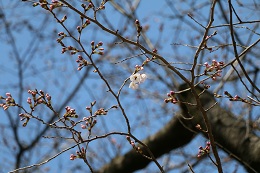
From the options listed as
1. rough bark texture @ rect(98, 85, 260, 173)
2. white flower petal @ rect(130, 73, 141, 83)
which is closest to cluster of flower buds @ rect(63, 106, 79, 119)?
white flower petal @ rect(130, 73, 141, 83)

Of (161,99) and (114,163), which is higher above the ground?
(161,99)

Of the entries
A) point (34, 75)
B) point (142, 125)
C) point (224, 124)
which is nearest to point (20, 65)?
point (34, 75)

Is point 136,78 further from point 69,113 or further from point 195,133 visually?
point 195,133

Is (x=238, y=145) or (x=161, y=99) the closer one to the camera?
(x=238, y=145)

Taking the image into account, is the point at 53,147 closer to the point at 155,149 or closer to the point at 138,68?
the point at 155,149

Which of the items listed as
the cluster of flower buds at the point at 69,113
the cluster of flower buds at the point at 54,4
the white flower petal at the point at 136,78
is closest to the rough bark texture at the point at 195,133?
the white flower petal at the point at 136,78

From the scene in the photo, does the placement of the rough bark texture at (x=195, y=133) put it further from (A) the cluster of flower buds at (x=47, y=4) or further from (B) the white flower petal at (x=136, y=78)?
(A) the cluster of flower buds at (x=47, y=4)

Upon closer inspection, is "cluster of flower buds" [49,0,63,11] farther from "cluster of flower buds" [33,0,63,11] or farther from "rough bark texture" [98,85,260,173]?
"rough bark texture" [98,85,260,173]

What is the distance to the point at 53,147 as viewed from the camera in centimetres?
669

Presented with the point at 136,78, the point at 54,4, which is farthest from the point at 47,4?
the point at 136,78

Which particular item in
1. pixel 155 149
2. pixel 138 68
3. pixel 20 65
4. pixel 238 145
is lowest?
pixel 238 145

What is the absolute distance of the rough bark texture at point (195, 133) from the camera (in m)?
3.07

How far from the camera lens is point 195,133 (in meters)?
3.52

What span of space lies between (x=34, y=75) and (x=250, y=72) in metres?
3.60
